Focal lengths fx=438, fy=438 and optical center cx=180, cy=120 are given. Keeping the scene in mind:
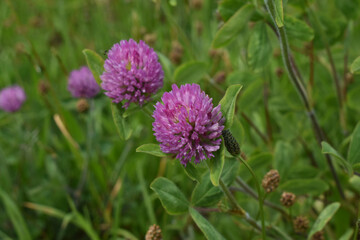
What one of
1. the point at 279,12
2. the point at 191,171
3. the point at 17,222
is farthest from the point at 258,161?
the point at 17,222

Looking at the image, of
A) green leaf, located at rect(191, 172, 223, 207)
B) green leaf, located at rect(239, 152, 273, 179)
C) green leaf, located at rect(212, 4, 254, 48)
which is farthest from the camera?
green leaf, located at rect(239, 152, 273, 179)

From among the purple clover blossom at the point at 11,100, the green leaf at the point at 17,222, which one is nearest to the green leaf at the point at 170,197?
the green leaf at the point at 17,222

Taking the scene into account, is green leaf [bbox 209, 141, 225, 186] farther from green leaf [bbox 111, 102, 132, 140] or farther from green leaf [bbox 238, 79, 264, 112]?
green leaf [bbox 238, 79, 264, 112]

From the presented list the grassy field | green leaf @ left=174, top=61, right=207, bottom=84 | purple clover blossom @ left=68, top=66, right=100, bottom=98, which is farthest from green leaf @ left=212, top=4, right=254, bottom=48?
purple clover blossom @ left=68, top=66, right=100, bottom=98

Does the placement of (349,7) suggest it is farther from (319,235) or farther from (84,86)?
(84,86)

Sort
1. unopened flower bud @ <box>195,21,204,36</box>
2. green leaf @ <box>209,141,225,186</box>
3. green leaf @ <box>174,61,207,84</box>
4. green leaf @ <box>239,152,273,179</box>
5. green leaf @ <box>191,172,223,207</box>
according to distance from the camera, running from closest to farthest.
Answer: green leaf @ <box>209,141,225,186</box>, green leaf @ <box>191,172,223,207</box>, green leaf @ <box>239,152,273,179</box>, green leaf @ <box>174,61,207,84</box>, unopened flower bud @ <box>195,21,204,36</box>

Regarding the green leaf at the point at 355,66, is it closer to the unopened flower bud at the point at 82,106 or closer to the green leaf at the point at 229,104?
the green leaf at the point at 229,104

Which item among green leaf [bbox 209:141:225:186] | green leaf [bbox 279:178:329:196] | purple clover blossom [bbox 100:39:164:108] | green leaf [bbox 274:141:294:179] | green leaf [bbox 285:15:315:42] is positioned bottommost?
green leaf [bbox 279:178:329:196]
